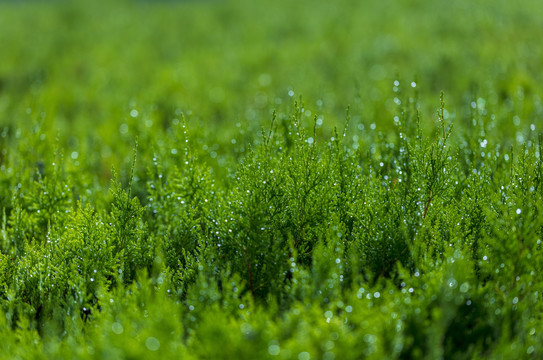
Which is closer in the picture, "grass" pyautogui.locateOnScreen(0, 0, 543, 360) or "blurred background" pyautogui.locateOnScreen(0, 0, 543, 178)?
"grass" pyautogui.locateOnScreen(0, 0, 543, 360)

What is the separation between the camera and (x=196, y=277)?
181cm

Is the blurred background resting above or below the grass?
above

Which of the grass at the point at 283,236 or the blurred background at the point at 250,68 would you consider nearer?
the grass at the point at 283,236

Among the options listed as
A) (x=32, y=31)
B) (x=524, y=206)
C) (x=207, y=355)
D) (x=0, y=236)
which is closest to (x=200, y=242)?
(x=207, y=355)

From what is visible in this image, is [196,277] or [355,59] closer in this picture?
[196,277]

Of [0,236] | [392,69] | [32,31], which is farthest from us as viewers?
[32,31]

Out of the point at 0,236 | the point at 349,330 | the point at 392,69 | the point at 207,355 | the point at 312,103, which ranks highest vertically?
the point at 392,69

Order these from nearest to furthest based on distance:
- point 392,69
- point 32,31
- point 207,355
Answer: point 207,355, point 392,69, point 32,31

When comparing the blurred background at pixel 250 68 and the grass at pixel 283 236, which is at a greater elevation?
the blurred background at pixel 250 68

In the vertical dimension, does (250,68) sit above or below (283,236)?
above

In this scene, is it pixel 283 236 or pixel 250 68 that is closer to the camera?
pixel 283 236

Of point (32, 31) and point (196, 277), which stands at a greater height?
point (32, 31)

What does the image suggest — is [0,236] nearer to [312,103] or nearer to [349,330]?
[349,330]

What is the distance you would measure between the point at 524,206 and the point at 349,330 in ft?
2.81
